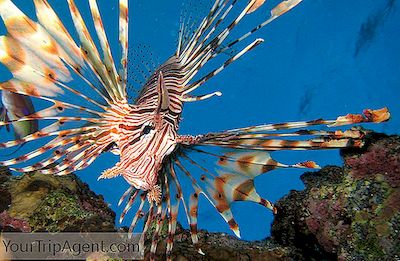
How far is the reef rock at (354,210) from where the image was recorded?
3578 millimetres

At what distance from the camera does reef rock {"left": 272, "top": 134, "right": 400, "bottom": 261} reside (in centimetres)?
358

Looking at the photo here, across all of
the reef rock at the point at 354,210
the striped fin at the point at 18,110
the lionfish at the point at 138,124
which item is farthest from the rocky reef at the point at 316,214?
the striped fin at the point at 18,110

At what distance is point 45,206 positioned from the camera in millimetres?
3975

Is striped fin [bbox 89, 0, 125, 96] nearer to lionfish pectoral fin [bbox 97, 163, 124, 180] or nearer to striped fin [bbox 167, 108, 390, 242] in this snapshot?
lionfish pectoral fin [bbox 97, 163, 124, 180]

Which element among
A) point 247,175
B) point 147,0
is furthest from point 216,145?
point 147,0

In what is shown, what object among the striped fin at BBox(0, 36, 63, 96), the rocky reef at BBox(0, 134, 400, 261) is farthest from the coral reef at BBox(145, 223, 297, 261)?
the striped fin at BBox(0, 36, 63, 96)

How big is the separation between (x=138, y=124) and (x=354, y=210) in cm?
250

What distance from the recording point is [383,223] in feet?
11.7

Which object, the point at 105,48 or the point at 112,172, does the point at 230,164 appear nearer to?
the point at 112,172

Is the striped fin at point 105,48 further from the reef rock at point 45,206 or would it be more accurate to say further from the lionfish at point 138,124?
the reef rock at point 45,206

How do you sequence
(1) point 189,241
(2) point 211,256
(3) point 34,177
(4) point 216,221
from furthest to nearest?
(4) point 216,221 → (3) point 34,177 → (1) point 189,241 → (2) point 211,256

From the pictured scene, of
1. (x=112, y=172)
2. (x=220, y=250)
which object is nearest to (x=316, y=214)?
(x=220, y=250)

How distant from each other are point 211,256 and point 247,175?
91cm

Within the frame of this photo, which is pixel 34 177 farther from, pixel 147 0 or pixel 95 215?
pixel 147 0
